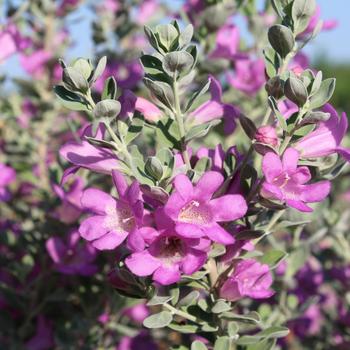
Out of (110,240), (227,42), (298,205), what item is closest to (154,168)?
(110,240)

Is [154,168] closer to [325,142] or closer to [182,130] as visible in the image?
[182,130]

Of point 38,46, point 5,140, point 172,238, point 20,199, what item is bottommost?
point 20,199

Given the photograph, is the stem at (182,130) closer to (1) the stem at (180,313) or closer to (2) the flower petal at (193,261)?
(2) the flower petal at (193,261)

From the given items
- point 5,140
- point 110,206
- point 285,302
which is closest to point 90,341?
point 285,302

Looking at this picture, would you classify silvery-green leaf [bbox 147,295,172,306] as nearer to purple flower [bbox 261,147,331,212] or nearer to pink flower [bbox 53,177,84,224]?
purple flower [bbox 261,147,331,212]

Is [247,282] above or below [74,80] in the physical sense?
below

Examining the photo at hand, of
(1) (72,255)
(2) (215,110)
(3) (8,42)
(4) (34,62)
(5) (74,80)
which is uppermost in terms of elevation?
(5) (74,80)

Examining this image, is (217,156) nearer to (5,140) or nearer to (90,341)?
(90,341)
